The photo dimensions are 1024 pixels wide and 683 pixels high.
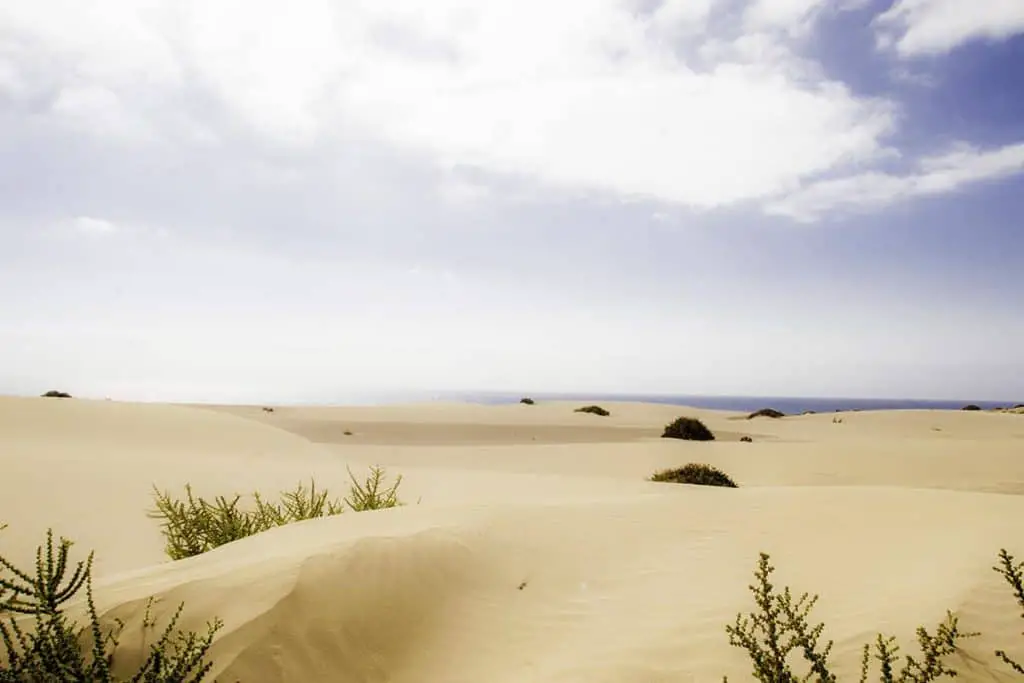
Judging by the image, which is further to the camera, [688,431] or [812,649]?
[688,431]

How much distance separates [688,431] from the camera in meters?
20.0

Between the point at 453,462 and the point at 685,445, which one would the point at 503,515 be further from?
the point at 685,445

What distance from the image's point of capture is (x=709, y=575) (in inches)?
196

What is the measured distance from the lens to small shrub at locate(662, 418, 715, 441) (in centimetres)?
1980

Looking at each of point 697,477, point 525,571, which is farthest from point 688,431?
point 525,571

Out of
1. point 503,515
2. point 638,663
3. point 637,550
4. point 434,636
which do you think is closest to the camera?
point 638,663

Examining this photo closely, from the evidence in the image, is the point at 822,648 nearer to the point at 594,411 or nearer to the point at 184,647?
the point at 184,647

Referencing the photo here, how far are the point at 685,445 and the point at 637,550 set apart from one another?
12.3 metres

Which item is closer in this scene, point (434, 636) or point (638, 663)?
point (638, 663)

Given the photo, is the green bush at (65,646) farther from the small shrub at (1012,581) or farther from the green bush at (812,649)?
Result: the small shrub at (1012,581)

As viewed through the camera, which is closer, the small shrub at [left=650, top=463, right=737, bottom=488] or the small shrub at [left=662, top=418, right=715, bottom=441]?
the small shrub at [left=650, top=463, right=737, bottom=488]

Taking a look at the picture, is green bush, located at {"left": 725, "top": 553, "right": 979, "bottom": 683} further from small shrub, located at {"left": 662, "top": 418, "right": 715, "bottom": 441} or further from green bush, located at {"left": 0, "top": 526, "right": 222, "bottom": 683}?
small shrub, located at {"left": 662, "top": 418, "right": 715, "bottom": 441}

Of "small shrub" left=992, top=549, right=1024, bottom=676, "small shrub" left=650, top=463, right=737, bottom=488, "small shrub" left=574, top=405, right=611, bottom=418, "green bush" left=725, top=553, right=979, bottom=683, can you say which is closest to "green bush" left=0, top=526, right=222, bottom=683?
"green bush" left=725, top=553, right=979, bottom=683

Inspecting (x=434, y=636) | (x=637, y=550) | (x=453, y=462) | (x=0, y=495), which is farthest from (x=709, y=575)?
(x=453, y=462)
